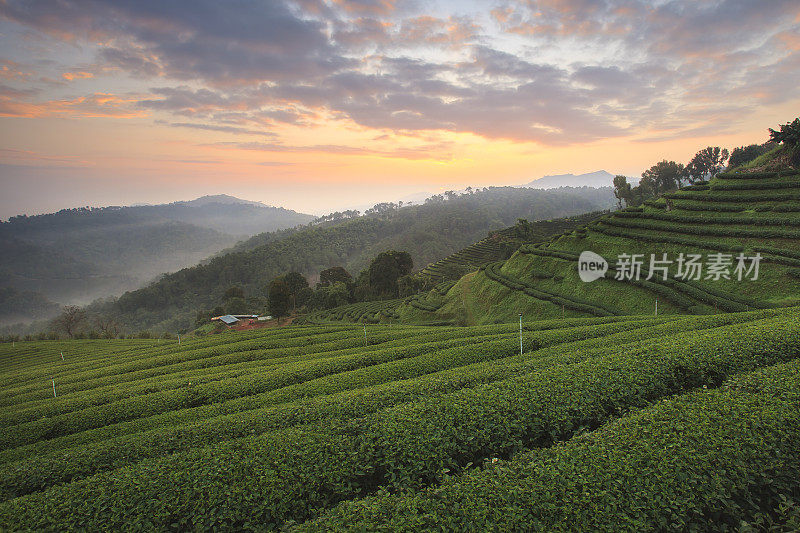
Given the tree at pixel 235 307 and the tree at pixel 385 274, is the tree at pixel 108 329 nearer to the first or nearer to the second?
the tree at pixel 235 307

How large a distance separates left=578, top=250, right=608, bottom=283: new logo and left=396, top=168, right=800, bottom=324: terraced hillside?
1.88 ft

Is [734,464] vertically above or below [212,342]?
above

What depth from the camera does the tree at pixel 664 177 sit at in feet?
301

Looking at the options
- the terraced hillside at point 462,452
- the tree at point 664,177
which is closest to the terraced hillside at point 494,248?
the tree at point 664,177

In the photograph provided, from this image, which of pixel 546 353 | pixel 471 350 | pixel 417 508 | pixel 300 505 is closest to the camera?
pixel 417 508

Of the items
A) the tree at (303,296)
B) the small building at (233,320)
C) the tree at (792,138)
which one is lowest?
the small building at (233,320)

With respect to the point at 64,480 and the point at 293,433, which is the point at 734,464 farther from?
the point at 64,480

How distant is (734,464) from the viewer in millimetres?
6605

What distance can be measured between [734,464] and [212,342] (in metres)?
34.9

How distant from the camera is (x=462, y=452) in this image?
27.6 ft

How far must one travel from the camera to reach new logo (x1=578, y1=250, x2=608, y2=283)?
36.2 metres

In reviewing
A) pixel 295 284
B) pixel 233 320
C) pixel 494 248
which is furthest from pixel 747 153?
pixel 233 320

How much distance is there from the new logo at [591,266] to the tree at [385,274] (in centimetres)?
4917

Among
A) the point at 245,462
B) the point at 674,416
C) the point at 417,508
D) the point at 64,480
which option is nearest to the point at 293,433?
the point at 245,462
